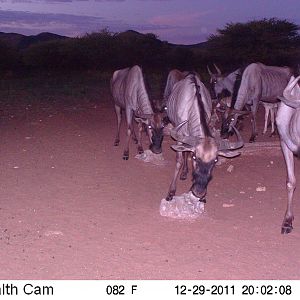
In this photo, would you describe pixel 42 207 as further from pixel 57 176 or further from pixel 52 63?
pixel 52 63

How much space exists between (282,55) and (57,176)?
27198mm

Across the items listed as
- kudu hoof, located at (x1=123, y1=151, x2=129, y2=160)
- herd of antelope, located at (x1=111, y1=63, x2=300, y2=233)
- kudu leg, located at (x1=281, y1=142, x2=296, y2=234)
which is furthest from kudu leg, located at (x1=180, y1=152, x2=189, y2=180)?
kudu leg, located at (x1=281, y1=142, x2=296, y2=234)

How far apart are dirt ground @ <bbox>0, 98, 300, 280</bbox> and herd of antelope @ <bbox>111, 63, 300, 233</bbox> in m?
0.49

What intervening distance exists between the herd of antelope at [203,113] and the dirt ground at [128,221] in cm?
49

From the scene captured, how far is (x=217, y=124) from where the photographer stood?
48.0 feet

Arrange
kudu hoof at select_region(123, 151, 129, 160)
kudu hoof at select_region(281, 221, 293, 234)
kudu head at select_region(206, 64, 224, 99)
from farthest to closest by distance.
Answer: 1. kudu head at select_region(206, 64, 224, 99)
2. kudu hoof at select_region(123, 151, 129, 160)
3. kudu hoof at select_region(281, 221, 293, 234)

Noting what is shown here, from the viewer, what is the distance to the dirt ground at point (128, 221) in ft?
19.2

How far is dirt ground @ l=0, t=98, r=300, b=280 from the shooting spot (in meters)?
5.86

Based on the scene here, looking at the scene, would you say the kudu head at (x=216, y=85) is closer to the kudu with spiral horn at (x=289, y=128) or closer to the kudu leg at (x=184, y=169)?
the kudu leg at (x=184, y=169)

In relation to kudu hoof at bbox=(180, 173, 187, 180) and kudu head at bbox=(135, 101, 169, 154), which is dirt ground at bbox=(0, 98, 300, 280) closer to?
kudu hoof at bbox=(180, 173, 187, 180)

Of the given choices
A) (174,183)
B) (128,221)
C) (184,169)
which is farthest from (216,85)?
(128,221)

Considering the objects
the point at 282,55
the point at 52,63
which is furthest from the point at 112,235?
the point at 52,63

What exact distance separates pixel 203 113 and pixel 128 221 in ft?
6.32

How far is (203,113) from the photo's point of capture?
7.89 meters
